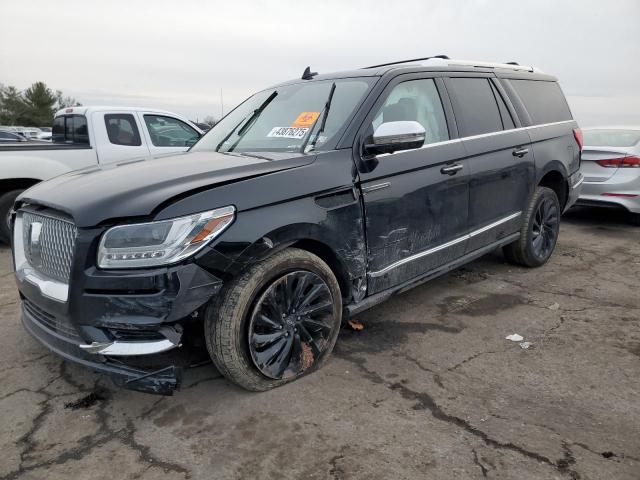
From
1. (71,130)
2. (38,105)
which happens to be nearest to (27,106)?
(38,105)

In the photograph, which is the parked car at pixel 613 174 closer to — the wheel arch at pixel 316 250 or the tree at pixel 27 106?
the wheel arch at pixel 316 250

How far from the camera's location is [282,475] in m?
2.23

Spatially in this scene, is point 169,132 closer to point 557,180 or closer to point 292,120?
point 292,120

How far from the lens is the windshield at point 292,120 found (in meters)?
3.32

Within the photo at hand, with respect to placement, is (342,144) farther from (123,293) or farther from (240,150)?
(123,293)

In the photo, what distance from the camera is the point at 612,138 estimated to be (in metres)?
7.52

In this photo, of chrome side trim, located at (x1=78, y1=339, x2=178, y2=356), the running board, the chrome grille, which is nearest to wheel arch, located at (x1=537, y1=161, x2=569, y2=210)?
the running board

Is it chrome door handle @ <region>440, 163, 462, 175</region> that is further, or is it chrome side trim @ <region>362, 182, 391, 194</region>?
chrome door handle @ <region>440, 163, 462, 175</region>

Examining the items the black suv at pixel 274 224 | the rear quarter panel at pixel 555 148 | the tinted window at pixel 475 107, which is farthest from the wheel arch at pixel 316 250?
the rear quarter panel at pixel 555 148

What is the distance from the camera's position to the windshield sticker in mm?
3382

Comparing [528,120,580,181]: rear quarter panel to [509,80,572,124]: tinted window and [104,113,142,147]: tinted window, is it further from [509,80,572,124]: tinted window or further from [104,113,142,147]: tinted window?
[104,113,142,147]: tinted window

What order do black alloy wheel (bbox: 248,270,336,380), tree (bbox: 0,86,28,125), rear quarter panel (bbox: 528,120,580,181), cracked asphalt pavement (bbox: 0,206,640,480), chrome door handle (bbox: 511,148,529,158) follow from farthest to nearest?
1. tree (bbox: 0,86,28,125)
2. rear quarter panel (bbox: 528,120,580,181)
3. chrome door handle (bbox: 511,148,529,158)
4. black alloy wheel (bbox: 248,270,336,380)
5. cracked asphalt pavement (bbox: 0,206,640,480)

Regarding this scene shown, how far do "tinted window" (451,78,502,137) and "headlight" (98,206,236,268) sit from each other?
8.10 feet

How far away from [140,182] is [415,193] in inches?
69.8
